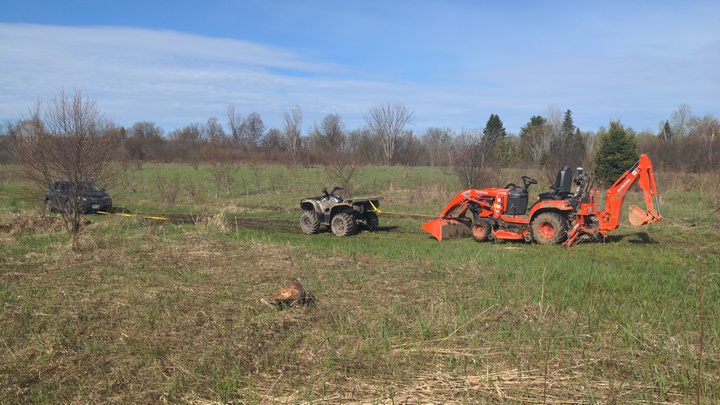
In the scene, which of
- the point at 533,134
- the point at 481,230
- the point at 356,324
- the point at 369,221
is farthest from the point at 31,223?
the point at 533,134

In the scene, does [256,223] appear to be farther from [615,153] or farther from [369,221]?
[615,153]

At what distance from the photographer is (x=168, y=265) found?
29.9ft

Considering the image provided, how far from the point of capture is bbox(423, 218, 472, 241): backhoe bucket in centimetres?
1270

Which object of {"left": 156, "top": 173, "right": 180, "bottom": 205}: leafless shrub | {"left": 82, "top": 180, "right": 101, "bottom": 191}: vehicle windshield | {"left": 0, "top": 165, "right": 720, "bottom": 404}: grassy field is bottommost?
{"left": 0, "top": 165, "right": 720, "bottom": 404}: grassy field

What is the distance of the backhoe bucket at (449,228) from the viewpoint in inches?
500

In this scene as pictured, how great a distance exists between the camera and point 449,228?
42.0 feet

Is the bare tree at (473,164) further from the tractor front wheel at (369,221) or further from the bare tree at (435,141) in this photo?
the bare tree at (435,141)

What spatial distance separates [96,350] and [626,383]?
490 cm

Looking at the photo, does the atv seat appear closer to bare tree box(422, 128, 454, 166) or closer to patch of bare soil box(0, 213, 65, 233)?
patch of bare soil box(0, 213, 65, 233)

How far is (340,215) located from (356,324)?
830 centimetres

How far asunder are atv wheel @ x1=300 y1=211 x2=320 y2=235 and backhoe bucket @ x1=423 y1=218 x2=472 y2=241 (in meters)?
3.17

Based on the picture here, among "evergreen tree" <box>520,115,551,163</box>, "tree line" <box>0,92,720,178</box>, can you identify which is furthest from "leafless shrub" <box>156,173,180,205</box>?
"evergreen tree" <box>520,115,551,163</box>

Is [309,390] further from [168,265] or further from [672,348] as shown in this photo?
[168,265]

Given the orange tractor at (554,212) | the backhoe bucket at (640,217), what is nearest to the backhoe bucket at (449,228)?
the orange tractor at (554,212)
